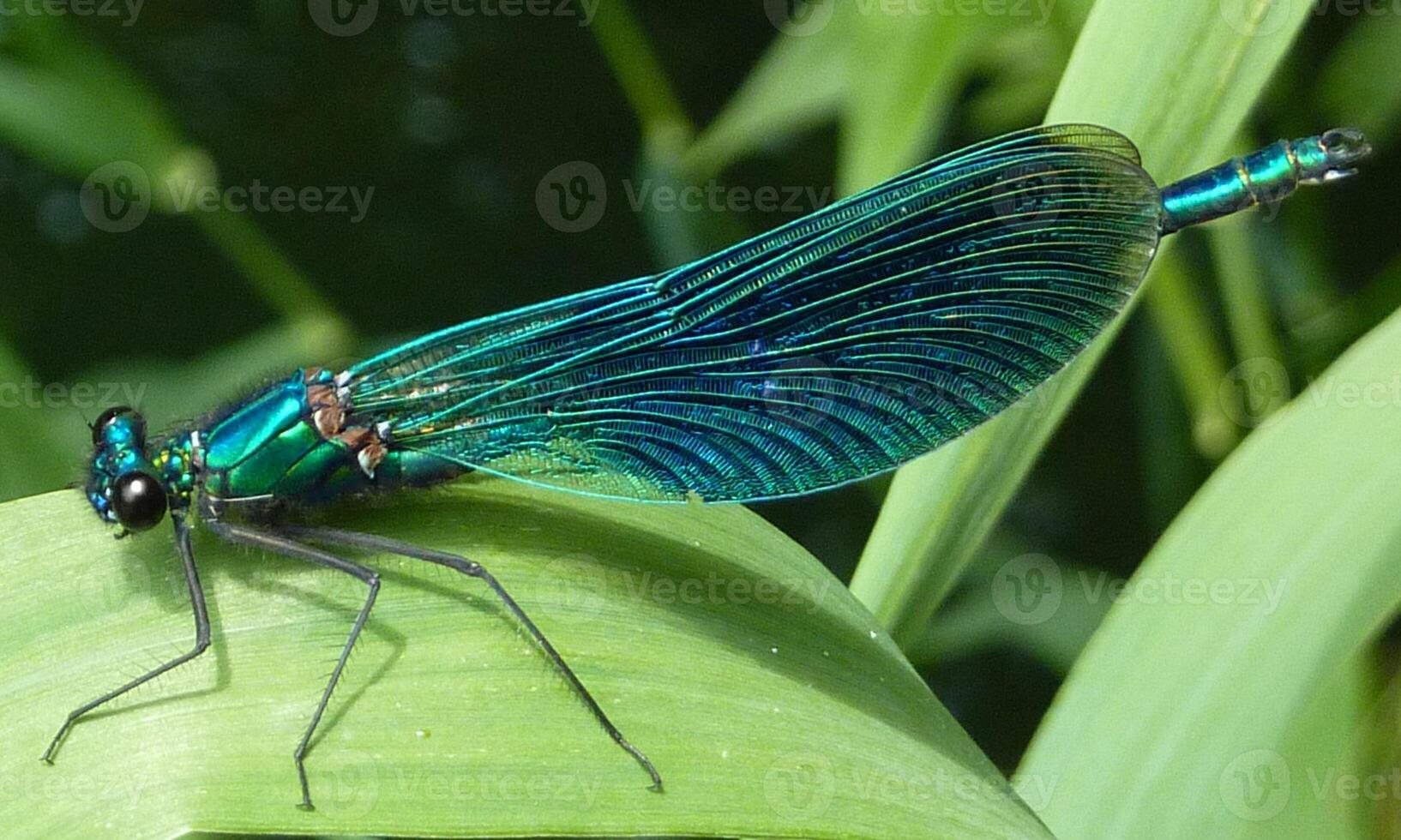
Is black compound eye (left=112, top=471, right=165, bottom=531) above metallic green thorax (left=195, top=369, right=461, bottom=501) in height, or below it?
below

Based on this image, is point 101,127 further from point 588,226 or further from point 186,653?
point 186,653

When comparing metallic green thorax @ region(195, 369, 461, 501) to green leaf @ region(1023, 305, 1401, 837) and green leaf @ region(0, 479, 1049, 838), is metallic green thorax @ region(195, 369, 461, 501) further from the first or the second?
green leaf @ region(1023, 305, 1401, 837)

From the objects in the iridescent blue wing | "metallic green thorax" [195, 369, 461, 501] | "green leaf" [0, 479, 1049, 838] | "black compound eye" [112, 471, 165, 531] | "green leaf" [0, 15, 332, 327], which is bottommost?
"green leaf" [0, 479, 1049, 838]

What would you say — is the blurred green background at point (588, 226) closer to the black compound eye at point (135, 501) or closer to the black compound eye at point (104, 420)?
the black compound eye at point (104, 420)

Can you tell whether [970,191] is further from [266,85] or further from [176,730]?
[266,85]

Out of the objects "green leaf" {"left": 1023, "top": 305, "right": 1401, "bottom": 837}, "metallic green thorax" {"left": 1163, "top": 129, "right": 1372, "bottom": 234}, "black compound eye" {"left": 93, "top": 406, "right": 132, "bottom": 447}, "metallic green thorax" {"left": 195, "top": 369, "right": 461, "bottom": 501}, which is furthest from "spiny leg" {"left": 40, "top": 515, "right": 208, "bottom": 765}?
"metallic green thorax" {"left": 1163, "top": 129, "right": 1372, "bottom": 234}

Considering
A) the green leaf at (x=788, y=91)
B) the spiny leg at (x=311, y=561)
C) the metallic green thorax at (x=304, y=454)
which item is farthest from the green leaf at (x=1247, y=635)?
the green leaf at (x=788, y=91)

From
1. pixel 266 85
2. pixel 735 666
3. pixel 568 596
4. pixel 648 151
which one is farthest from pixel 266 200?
pixel 735 666
